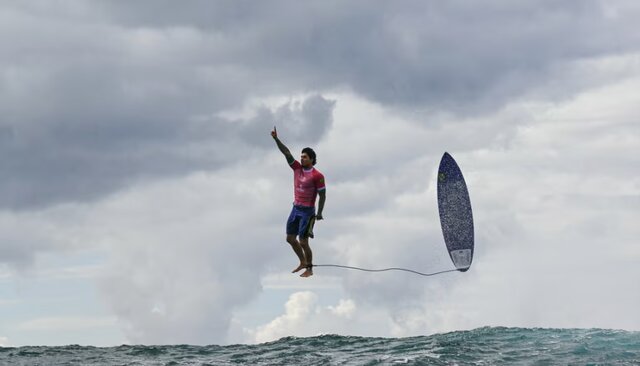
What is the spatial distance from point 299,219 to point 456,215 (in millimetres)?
6035

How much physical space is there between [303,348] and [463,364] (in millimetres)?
5345

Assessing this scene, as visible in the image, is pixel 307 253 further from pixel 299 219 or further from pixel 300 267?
pixel 299 219

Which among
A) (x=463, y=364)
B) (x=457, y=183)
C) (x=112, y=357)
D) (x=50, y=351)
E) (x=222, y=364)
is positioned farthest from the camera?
(x=457, y=183)

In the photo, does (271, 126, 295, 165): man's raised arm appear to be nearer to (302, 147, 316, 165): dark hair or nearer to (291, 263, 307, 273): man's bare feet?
(302, 147, 316, 165): dark hair

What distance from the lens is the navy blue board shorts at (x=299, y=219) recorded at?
24.9m

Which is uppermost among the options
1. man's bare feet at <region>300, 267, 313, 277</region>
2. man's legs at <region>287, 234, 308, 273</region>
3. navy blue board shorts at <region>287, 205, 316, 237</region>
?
navy blue board shorts at <region>287, 205, 316, 237</region>

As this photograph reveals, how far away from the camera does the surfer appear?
24.4 m

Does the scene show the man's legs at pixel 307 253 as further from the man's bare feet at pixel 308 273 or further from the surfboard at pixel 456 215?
the surfboard at pixel 456 215

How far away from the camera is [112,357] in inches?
943

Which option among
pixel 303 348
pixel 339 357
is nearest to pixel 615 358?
pixel 339 357

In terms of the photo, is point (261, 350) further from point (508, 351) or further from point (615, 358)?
point (615, 358)

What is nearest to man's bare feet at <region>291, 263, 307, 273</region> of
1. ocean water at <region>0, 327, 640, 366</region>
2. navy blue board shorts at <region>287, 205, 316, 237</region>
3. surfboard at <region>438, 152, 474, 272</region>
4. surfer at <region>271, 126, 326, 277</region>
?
surfer at <region>271, 126, 326, 277</region>

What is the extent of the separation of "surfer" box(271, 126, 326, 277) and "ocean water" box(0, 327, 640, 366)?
2.76 m

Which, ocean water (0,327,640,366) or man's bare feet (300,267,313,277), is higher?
man's bare feet (300,267,313,277)
